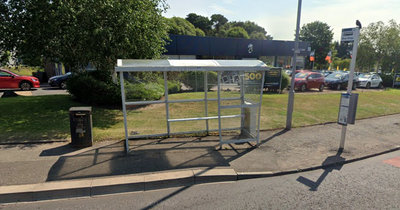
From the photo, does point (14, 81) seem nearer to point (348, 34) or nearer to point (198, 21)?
point (348, 34)

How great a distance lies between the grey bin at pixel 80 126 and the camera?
5.38 meters

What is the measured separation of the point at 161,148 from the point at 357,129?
7.02 metres

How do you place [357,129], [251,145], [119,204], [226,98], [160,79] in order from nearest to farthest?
1. [119,204]
2. [251,145]
3. [226,98]
4. [357,129]
5. [160,79]

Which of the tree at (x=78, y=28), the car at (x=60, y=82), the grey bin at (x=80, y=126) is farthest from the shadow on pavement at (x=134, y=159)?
the car at (x=60, y=82)

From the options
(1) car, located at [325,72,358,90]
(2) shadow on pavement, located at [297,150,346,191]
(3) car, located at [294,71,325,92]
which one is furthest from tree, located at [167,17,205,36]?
(2) shadow on pavement, located at [297,150,346,191]

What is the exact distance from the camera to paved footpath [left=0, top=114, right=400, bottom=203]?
3.91m

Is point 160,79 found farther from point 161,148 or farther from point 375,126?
point 375,126

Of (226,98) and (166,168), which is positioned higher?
(226,98)

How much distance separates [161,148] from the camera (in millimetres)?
5645

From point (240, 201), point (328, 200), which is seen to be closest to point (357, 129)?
point (328, 200)

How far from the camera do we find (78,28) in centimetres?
739

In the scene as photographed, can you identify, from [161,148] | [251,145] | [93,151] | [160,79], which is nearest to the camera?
[93,151]

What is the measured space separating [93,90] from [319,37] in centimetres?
6578

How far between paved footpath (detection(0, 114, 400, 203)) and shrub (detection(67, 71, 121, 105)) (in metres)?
4.24
